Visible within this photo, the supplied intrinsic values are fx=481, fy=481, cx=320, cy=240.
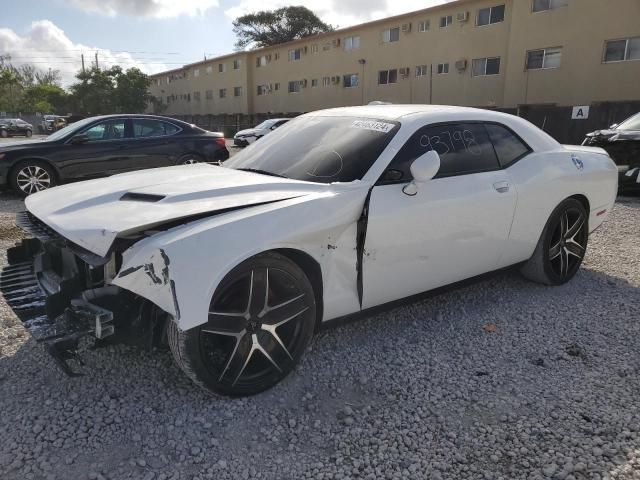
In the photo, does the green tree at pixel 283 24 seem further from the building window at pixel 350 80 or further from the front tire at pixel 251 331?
the front tire at pixel 251 331

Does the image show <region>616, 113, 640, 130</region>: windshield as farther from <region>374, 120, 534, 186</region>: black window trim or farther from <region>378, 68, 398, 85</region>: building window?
<region>378, 68, 398, 85</region>: building window

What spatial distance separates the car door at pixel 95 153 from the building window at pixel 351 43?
26.3 metres

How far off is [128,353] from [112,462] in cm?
95

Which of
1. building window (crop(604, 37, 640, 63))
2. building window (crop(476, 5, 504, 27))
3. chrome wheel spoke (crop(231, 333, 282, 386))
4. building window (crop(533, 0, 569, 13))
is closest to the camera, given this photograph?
chrome wheel spoke (crop(231, 333, 282, 386))

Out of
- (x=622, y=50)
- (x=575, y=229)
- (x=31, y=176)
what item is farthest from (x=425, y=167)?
(x=622, y=50)

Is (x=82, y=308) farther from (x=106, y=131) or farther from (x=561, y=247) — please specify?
(x=106, y=131)

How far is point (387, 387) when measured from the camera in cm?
271

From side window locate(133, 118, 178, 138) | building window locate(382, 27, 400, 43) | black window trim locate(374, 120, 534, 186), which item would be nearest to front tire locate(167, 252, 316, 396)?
black window trim locate(374, 120, 534, 186)

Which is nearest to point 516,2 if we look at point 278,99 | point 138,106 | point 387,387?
point 278,99

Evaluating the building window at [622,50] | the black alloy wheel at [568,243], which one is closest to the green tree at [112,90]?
the building window at [622,50]

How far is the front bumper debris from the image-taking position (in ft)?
7.27

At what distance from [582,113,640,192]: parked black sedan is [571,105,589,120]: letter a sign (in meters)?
9.93

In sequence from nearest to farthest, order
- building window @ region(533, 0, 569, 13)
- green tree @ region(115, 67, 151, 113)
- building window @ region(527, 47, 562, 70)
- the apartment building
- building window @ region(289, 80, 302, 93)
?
the apartment building → building window @ region(533, 0, 569, 13) → building window @ region(527, 47, 562, 70) → building window @ region(289, 80, 302, 93) → green tree @ region(115, 67, 151, 113)

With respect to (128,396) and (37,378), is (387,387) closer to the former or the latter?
(128,396)
